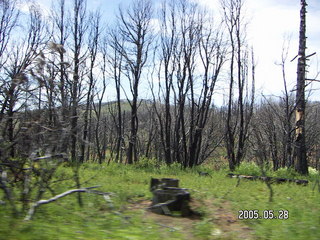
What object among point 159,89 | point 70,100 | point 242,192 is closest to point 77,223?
point 70,100

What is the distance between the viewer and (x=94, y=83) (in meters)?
24.7

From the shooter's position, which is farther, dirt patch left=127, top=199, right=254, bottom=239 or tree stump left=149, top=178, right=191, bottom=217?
tree stump left=149, top=178, right=191, bottom=217

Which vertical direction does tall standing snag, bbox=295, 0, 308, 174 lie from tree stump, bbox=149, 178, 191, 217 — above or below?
above

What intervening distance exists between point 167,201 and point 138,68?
1609cm

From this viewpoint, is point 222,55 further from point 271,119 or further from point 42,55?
point 42,55
